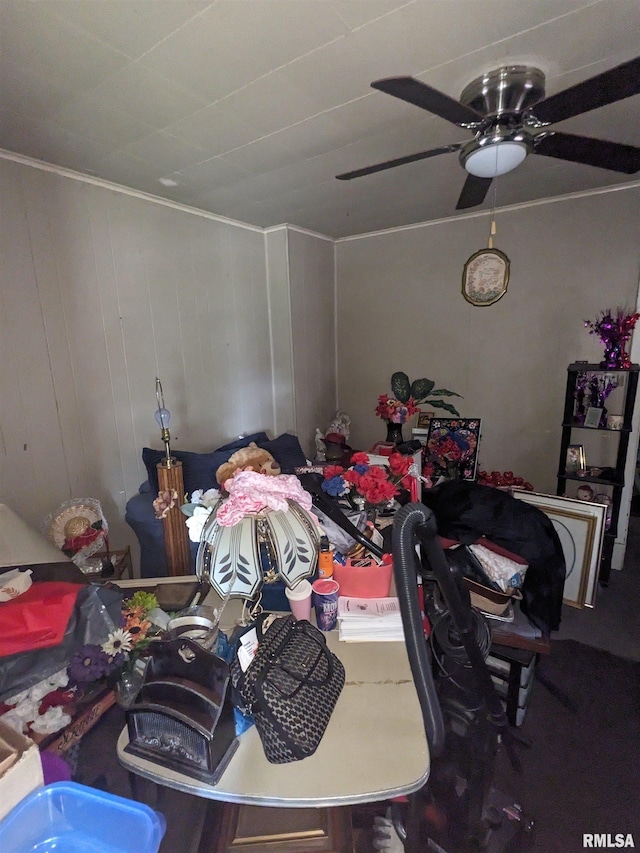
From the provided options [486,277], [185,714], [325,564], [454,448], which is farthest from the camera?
[454,448]

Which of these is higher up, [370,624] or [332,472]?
[332,472]

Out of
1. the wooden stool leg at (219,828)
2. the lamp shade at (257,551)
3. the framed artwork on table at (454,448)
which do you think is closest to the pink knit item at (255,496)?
the lamp shade at (257,551)

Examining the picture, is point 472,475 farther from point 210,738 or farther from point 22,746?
point 22,746

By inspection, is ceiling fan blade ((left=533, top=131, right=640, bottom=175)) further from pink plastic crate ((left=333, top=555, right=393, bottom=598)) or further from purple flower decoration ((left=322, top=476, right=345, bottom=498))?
pink plastic crate ((left=333, top=555, right=393, bottom=598))

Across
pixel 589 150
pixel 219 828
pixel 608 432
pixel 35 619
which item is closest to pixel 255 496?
pixel 35 619

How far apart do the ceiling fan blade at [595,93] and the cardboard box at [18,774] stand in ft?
5.79

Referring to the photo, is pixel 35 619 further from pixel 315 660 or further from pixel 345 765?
pixel 345 765

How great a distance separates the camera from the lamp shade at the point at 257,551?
0.96 meters

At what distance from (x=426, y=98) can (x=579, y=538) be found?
80.8 inches

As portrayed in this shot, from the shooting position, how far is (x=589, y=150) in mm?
1348

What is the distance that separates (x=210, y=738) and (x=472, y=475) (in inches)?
96.3

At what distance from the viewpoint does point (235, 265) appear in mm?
2725

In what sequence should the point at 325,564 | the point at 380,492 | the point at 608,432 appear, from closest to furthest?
the point at 325,564 → the point at 380,492 → the point at 608,432

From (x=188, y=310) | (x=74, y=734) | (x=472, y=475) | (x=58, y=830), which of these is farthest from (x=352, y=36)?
(x=472, y=475)
